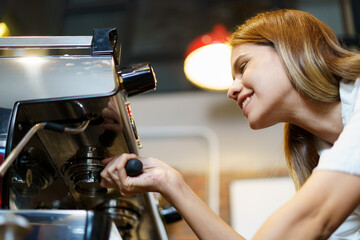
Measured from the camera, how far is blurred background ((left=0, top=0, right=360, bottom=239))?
7.78 feet

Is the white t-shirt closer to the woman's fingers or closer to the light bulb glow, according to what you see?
the woman's fingers

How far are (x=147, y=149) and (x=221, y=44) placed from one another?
1125 mm

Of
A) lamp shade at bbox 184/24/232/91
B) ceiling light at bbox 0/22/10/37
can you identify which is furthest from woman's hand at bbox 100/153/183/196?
lamp shade at bbox 184/24/232/91

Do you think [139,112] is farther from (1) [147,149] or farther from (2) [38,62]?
(2) [38,62]

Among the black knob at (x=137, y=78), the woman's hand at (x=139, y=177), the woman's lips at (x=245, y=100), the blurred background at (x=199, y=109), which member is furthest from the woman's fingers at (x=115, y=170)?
the blurred background at (x=199, y=109)

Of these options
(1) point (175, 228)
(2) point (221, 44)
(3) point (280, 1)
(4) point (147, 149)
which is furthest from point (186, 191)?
(4) point (147, 149)

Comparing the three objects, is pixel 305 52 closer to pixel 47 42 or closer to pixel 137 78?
pixel 137 78

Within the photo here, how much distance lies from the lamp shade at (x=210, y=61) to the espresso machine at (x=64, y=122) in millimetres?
1426

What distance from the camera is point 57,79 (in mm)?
676

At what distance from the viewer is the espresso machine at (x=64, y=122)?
2.08ft

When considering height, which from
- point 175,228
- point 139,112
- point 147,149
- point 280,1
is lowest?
point 175,228

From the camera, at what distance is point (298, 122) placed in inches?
38.1

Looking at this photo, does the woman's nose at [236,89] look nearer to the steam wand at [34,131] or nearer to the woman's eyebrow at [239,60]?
the woman's eyebrow at [239,60]

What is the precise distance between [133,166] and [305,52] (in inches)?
15.9
